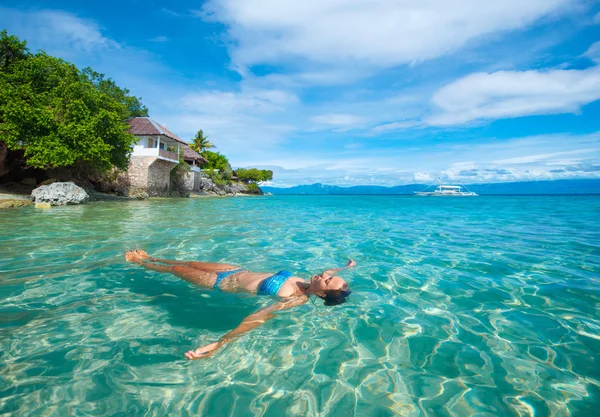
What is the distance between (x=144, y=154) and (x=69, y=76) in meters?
Result: 9.37

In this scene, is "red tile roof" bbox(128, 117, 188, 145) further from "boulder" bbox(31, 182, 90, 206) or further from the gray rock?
the gray rock

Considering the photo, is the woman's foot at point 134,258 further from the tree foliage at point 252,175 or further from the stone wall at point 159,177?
the tree foliage at point 252,175

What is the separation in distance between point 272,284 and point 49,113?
62.7 ft

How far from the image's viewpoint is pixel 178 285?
170 inches

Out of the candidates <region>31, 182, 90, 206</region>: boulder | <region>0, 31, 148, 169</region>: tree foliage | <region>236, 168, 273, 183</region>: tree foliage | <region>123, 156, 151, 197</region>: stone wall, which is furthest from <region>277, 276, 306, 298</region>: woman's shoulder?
<region>236, 168, 273, 183</region>: tree foliage

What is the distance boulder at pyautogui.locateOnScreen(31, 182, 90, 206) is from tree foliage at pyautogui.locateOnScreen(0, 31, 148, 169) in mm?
1373

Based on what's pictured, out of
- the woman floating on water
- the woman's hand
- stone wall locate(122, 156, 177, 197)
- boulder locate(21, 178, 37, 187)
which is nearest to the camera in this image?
the woman's hand

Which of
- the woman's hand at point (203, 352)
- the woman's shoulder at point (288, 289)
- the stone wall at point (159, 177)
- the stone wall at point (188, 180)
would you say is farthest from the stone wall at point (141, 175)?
the woman's hand at point (203, 352)

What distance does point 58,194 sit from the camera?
16.1m

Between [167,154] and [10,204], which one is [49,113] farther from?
[167,154]

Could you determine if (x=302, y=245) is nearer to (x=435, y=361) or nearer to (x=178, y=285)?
(x=178, y=285)

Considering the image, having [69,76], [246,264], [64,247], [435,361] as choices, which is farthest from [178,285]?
[69,76]

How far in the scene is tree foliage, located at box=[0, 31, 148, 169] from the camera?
1612 centimetres

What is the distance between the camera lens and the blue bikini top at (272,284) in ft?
12.6
